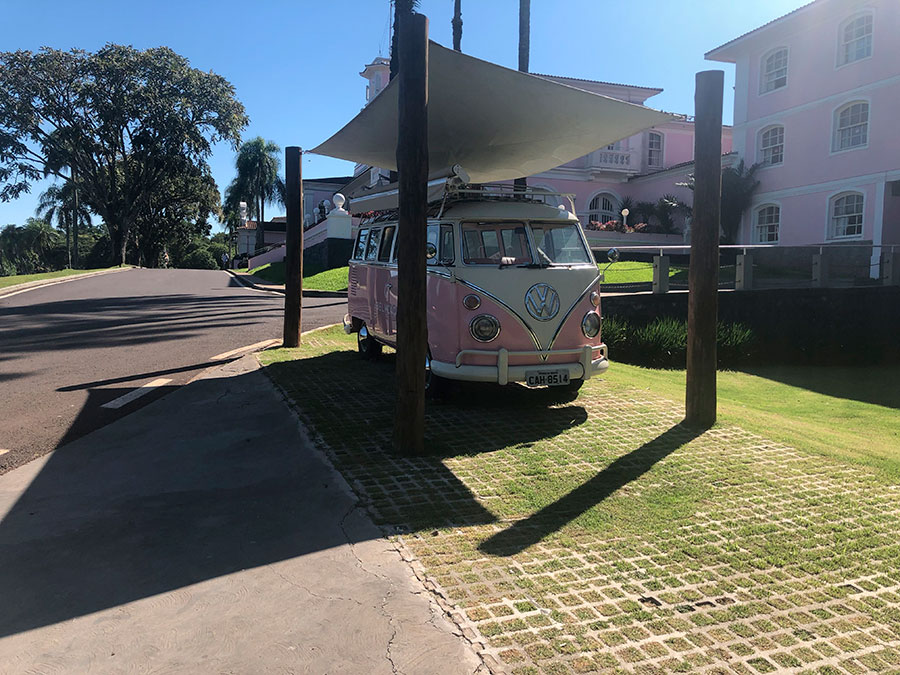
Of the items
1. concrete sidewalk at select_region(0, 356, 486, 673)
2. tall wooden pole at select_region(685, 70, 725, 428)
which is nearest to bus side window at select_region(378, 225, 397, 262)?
concrete sidewalk at select_region(0, 356, 486, 673)

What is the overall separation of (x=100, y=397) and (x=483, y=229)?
4.60 meters

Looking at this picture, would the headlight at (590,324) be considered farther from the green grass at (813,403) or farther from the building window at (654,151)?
the building window at (654,151)

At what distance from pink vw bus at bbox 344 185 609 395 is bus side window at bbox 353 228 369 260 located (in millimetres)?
2610

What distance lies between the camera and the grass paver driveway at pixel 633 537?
3000mm

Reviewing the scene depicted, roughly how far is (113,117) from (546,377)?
4212 cm

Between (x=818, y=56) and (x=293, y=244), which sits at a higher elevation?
(x=818, y=56)

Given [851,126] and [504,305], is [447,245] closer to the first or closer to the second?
[504,305]

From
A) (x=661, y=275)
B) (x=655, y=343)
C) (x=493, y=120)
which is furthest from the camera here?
(x=661, y=275)

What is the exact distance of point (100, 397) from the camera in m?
7.64

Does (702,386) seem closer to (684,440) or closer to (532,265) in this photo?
(684,440)

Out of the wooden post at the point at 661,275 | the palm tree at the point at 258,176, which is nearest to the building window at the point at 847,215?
the wooden post at the point at 661,275

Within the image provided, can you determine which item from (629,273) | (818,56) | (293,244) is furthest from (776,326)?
(818,56)

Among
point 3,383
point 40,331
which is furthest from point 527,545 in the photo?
point 40,331

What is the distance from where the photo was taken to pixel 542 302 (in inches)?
269
